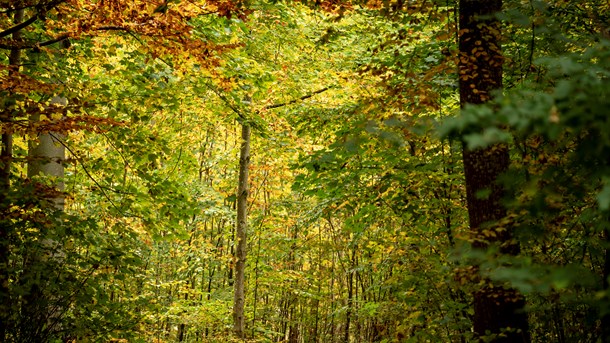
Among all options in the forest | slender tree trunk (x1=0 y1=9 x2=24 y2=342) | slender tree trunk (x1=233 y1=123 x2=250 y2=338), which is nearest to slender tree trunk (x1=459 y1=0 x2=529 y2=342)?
the forest

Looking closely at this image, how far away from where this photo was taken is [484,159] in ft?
14.8

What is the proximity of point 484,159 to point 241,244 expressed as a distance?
7416 millimetres

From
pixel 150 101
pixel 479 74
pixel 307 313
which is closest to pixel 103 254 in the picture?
pixel 150 101

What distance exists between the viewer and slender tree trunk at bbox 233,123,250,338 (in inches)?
419

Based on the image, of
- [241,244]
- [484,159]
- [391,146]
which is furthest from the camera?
[241,244]

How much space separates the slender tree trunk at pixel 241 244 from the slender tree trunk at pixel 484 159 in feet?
21.6

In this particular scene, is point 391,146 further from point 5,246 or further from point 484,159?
point 5,246

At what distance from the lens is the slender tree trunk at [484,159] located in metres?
4.33

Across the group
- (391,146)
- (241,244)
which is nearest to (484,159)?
(391,146)

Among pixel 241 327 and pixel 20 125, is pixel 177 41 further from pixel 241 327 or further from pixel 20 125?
pixel 241 327

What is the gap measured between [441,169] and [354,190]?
1.33 meters

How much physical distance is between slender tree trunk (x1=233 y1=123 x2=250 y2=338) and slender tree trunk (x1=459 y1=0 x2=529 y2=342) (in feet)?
21.6

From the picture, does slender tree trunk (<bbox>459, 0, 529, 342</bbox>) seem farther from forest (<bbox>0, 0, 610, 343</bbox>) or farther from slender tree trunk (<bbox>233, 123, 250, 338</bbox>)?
slender tree trunk (<bbox>233, 123, 250, 338</bbox>)

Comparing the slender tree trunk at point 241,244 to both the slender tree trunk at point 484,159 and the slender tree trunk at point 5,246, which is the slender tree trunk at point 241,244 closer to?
the slender tree trunk at point 5,246
